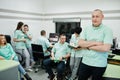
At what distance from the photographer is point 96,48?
2266 mm

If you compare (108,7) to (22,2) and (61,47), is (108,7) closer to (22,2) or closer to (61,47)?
(61,47)

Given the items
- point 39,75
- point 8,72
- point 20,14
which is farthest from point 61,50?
point 20,14

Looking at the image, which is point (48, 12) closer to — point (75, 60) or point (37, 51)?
point (37, 51)

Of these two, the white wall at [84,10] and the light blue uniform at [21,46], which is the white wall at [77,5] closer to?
the white wall at [84,10]

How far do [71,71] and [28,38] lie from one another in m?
1.94

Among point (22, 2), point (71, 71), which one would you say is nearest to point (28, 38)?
point (22, 2)

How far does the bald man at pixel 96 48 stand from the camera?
7.43ft

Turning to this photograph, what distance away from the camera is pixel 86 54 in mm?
2373

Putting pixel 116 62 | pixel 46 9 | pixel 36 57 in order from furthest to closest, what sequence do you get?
pixel 46 9, pixel 36 57, pixel 116 62

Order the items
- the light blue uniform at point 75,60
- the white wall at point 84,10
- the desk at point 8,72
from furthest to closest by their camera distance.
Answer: the white wall at point 84,10 < the light blue uniform at point 75,60 < the desk at point 8,72

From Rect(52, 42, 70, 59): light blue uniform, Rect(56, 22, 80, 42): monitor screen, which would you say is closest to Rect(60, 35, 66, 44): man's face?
Rect(52, 42, 70, 59): light blue uniform

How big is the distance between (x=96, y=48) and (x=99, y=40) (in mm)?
143

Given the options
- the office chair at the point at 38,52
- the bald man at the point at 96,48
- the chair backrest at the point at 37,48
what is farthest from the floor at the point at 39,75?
the bald man at the point at 96,48

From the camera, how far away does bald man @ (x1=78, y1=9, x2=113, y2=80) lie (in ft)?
7.43
